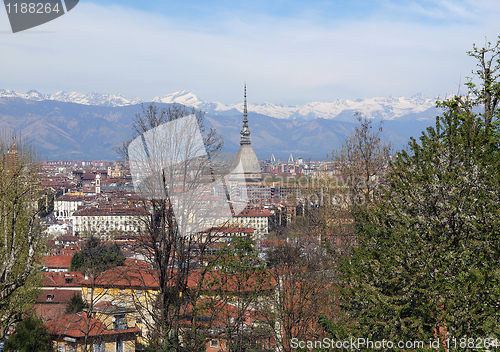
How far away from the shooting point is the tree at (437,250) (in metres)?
6.19

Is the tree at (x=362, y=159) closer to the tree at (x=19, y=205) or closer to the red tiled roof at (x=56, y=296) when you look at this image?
the tree at (x=19, y=205)

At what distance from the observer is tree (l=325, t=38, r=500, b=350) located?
6191 millimetres

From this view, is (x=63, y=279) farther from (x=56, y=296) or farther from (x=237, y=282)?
(x=237, y=282)

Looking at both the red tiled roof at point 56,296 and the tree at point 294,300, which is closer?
the tree at point 294,300

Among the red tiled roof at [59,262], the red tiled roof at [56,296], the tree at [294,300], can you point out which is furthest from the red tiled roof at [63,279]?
the tree at [294,300]

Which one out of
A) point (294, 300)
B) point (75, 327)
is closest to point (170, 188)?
point (294, 300)

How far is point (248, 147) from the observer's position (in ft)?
363

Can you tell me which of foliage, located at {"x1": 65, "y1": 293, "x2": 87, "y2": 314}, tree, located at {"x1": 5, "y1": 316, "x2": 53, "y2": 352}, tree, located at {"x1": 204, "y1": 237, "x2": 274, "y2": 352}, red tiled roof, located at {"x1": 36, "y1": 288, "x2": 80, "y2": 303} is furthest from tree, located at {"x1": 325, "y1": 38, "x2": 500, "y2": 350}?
red tiled roof, located at {"x1": 36, "y1": 288, "x2": 80, "y2": 303}

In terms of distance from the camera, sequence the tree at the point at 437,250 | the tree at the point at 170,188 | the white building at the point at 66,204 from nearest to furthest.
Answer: the tree at the point at 437,250 < the tree at the point at 170,188 < the white building at the point at 66,204

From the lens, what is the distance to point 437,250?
668 cm

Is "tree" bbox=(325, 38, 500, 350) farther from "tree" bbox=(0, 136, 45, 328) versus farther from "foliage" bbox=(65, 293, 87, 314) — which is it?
"foliage" bbox=(65, 293, 87, 314)

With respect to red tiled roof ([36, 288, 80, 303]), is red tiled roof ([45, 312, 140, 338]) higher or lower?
higher

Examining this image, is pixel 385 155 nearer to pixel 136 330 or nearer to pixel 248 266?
pixel 248 266

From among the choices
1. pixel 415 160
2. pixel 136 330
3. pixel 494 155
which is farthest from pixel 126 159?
pixel 136 330
